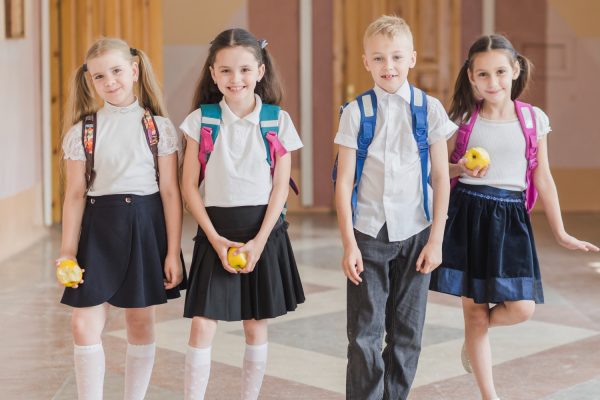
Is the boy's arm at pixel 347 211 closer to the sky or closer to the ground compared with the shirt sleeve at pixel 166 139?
closer to the ground

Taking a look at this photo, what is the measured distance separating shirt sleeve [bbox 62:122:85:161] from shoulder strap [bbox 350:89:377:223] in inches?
30.8

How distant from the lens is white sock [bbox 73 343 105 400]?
2.85m

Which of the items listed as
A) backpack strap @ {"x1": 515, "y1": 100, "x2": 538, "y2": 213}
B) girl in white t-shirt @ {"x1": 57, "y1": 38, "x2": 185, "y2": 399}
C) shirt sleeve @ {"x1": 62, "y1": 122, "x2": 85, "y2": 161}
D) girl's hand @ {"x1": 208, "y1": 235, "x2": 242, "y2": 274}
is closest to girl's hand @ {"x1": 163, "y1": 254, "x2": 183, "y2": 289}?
girl in white t-shirt @ {"x1": 57, "y1": 38, "x2": 185, "y2": 399}

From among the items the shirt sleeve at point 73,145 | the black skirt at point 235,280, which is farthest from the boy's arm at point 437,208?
the shirt sleeve at point 73,145

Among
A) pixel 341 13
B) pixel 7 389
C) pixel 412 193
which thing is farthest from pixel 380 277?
pixel 341 13

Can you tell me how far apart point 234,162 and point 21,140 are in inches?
168

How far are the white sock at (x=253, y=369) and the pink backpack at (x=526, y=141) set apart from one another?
78cm

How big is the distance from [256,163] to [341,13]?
19.6ft

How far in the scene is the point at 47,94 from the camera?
7.60 metres

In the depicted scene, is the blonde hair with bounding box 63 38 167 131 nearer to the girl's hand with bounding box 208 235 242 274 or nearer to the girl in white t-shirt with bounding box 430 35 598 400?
the girl's hand with bounding box 208 235 242 274

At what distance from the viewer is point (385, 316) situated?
9.64 ft

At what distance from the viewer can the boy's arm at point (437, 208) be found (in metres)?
2.82

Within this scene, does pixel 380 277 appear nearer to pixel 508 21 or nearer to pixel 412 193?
pixel 412 193

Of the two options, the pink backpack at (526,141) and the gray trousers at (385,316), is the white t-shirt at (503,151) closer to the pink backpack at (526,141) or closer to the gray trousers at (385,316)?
the pink backpack at (526,141)
